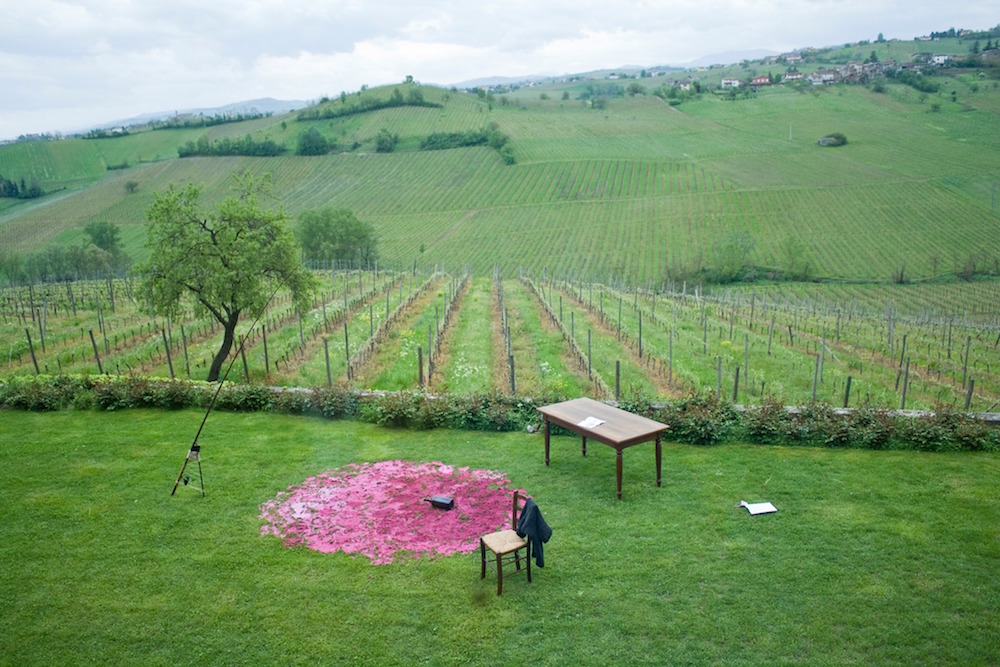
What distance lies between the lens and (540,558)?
24.3 ft

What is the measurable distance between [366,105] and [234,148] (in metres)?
23.6

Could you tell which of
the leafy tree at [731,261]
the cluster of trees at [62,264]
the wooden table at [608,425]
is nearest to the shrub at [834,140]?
the leafy tree at [731,261]

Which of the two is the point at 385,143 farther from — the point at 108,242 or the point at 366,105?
the point at 108,242

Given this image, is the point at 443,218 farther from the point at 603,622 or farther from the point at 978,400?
the point at 603,622

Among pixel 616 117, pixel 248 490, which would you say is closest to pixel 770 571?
pixel 248 490

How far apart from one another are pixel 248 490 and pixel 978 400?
17.8m

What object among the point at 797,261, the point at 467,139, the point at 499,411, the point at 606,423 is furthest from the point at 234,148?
the point at 606,423

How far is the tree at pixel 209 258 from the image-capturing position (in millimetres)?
17562

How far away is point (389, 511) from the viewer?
9.35 meters

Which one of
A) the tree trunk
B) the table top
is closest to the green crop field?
the tree trunk

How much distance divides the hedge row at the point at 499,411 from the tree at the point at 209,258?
3.58 metres

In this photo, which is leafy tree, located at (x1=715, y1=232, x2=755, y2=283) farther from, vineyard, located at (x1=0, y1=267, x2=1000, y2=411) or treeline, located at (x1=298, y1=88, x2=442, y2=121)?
treeline, located at (x1=298, y1=88, x2=442, y2=121)

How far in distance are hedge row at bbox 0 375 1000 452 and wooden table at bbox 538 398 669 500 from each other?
1.82 m

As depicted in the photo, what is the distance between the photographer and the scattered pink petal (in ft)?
27.8
